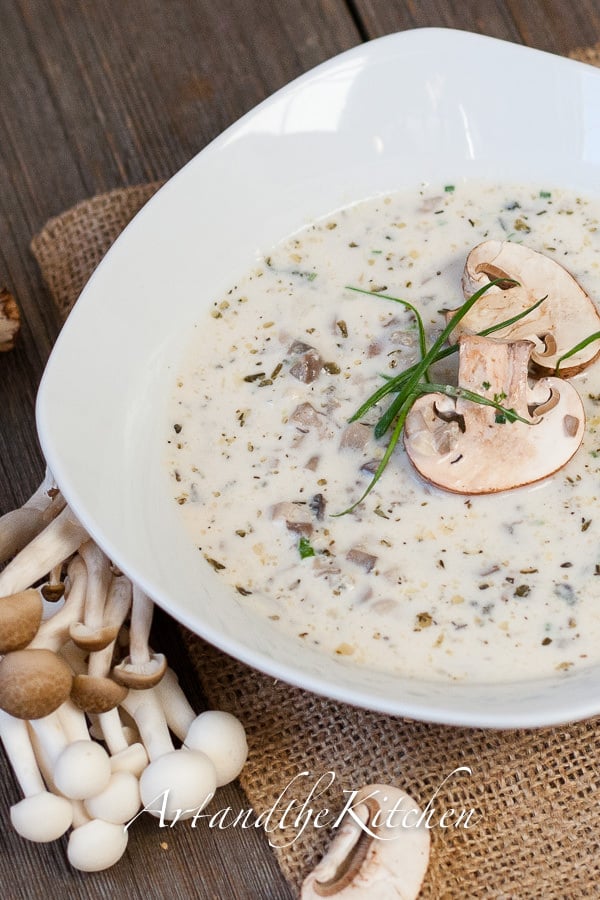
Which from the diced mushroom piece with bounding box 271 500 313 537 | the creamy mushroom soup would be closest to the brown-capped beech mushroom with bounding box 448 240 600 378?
the creamy mushroom soup

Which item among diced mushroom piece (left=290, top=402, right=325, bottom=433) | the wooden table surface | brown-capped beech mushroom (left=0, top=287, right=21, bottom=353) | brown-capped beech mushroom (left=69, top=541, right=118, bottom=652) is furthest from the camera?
the wooden table surface

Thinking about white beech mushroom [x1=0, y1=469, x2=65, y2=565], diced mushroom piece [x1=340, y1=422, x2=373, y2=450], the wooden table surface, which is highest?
the wooden table surface

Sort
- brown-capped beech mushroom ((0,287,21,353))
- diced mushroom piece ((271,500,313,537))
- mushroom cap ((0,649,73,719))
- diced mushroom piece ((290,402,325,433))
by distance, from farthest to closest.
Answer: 1. brown-capped beech mushroom ((0,287,21,353))
2. diced mushroom piece ((290,402,325,433))
3. diced mushroom piece ((271,500,313,537))
4. mushroom cap ((0,649,73,719))

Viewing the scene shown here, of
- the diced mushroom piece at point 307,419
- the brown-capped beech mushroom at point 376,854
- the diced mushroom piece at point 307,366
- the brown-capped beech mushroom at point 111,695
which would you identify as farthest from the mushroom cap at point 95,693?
the diced mushroom piece at point 307,366

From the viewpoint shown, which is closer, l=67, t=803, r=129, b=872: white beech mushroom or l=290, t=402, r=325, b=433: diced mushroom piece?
l=67, t=803, r=129, b=872: white beech mushroom

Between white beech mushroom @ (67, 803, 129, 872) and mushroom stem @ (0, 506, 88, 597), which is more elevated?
mushroom stem @ (0, 506, 88, 597)

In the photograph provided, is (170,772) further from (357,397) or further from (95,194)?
(95,194)

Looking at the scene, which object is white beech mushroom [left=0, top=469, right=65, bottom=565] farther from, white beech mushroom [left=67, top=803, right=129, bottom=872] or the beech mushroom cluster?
white beech mushroom [left=67, top=803, right=129, bottom=872]

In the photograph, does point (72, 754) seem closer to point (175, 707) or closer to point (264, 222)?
point (175, 707)
